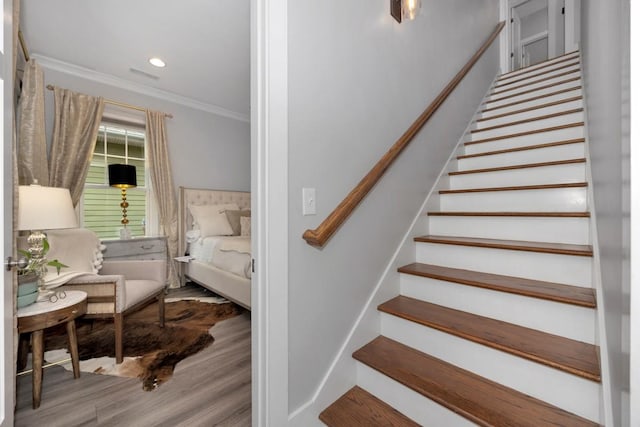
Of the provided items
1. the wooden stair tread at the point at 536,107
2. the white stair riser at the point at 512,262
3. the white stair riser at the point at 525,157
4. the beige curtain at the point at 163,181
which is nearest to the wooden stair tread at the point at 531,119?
the wooden stair tread at the point at 536,107

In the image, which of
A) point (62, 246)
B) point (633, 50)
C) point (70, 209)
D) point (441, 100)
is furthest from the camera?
point (62, 246)

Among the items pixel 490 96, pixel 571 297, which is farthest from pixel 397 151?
pixel 490 96

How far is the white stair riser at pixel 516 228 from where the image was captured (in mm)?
1569

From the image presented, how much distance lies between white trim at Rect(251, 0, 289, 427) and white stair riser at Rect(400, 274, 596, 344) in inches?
36.4

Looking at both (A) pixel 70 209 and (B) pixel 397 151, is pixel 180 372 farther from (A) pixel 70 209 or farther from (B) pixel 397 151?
(B) pixel 397 151

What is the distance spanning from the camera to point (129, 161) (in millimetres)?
3857

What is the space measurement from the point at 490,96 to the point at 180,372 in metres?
4.45

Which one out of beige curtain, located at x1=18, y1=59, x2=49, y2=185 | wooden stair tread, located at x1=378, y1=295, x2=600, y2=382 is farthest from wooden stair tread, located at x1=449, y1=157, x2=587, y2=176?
beige curtain, located at x1=18, y1=59, x2=49, y2=185

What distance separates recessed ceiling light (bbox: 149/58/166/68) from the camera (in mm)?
3131

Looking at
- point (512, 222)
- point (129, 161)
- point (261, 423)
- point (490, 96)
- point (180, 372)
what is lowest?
point (180, 372)

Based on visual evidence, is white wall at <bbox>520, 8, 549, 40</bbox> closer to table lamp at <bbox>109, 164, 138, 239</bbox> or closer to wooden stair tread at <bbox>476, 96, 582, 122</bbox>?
wooden stair tread at <bbox>476, 96, 582, 122</bbox>

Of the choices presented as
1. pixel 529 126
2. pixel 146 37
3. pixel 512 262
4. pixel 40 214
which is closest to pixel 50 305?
pixel 40 214

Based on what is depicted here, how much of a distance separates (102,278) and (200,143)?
2902 mm

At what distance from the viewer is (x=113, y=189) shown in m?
3.68
